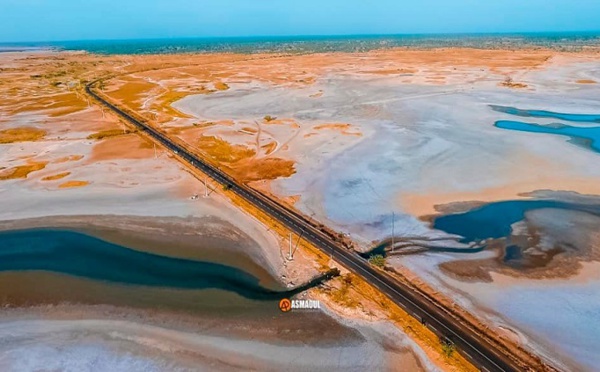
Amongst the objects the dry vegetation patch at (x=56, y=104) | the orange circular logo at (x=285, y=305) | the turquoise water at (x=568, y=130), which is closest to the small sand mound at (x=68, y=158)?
the dry vegetation patch at (x=56, y=104)

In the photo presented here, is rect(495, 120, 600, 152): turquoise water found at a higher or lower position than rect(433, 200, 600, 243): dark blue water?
higher

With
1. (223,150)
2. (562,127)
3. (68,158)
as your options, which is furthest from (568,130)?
(68,158)

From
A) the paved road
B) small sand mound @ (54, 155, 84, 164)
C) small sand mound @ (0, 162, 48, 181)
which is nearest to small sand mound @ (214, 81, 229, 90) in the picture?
small sand mound @ (54, 155, 84, 164)

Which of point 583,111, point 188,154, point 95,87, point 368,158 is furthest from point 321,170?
point 95,87

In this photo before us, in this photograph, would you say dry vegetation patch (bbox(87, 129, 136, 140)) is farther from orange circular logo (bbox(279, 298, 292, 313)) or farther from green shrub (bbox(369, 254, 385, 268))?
green shrub (bbox(369, 254, 385, 268))

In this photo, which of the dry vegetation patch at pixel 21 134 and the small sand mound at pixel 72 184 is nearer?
the small sand mound at pixel 72 184

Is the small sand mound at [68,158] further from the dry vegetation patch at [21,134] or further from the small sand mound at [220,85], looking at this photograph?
the small sand mound at [220,85]
